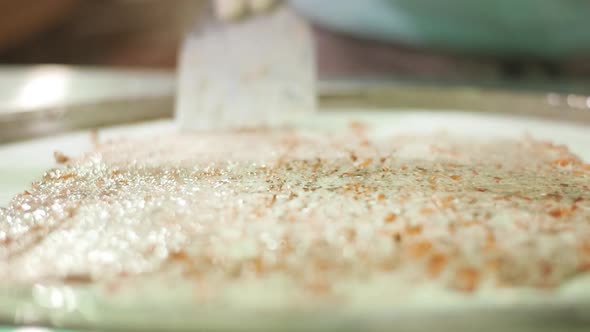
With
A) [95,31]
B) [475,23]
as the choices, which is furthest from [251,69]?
[95,31]

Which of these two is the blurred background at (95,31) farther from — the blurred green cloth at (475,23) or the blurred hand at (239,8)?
the blurred hand at (239,8)

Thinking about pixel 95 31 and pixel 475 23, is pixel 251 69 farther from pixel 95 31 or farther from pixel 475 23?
pixel 95 31

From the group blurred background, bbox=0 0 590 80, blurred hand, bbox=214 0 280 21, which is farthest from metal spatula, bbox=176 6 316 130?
blurred background, bbox=0 0 590 80

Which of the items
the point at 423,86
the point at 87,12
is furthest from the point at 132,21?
the point at 423,86

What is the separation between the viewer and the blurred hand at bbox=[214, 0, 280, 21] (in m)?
1.06

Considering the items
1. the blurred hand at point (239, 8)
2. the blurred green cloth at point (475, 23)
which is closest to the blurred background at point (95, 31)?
the blurred green cloth at point (475, 23)

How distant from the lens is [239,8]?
3.50ft

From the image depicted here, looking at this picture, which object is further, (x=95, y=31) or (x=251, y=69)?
(x=95, y=31)

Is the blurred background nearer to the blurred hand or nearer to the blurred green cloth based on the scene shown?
the blurred green cloth

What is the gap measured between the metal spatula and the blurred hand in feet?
0.04

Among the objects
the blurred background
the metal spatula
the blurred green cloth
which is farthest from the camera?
the blurred background

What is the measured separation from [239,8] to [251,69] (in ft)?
0.41

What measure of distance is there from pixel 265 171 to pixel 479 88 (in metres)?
0.75

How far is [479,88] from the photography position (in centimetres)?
127
